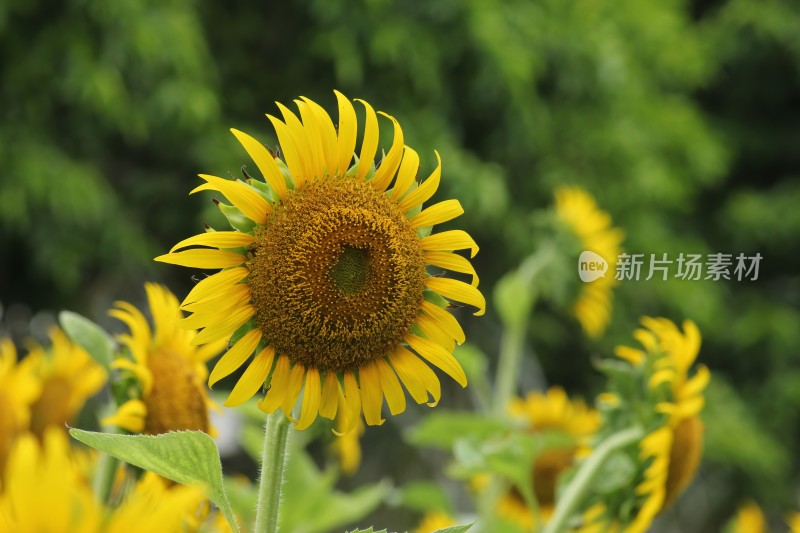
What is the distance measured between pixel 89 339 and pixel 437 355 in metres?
0.23

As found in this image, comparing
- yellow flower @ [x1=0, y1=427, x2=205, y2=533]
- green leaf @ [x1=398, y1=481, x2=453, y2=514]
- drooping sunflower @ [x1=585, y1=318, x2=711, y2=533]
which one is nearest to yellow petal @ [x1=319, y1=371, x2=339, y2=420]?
yellow flower @ [x1=0, y1=427, x2=205, y2=533]

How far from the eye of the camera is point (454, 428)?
1.01 metres

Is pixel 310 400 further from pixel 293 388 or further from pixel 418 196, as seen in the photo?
pixel 418 196

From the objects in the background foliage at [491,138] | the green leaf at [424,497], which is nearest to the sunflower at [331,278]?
the green leaf at [424,497]

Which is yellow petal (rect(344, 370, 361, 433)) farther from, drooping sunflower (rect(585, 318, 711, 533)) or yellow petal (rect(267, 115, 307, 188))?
drooping sunflower (rect(585, 318, 711, 533))

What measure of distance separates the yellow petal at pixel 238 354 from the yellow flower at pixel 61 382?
265 millimetres

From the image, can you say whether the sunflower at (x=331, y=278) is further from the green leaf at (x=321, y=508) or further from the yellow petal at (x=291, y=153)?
the green leaf at (x=321, y=508)

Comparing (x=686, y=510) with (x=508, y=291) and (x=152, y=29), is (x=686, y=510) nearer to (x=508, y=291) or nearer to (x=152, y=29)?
(x=152, y=29)

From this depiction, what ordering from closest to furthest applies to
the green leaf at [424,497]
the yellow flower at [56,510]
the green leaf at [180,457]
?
the yellow flower at [56,510], the green leaf at [180,457], the green leaf at [424,497]

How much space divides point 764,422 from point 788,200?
43.5 inches

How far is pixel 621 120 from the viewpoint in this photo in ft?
13.8

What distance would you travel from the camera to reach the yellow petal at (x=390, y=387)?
18.7 inches

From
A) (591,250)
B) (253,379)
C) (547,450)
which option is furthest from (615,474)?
(591,250)

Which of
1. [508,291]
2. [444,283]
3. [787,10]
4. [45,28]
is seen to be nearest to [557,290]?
[508,291]
